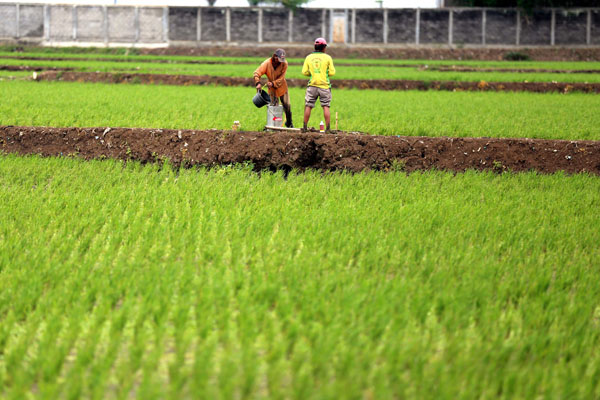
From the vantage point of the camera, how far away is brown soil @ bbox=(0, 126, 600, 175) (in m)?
6.25

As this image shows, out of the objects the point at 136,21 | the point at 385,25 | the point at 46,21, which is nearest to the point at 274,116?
the point at 385,25

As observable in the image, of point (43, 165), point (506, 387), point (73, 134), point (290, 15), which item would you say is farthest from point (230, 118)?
point (290, 15)

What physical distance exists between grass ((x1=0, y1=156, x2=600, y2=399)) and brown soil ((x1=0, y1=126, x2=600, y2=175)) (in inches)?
50.0

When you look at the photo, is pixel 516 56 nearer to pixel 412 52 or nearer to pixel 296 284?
pixel 412 52

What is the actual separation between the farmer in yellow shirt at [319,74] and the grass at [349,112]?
0.74 m

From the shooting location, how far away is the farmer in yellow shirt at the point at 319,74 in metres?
6.75

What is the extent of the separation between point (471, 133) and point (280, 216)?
3.72 metres

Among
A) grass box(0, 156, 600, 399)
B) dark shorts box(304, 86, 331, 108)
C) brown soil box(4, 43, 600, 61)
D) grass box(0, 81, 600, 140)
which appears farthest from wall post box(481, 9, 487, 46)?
grass box(0, 156, 600, 399)

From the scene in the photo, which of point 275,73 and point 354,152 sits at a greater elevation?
point 275,73

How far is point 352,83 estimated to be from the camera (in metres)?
15.6

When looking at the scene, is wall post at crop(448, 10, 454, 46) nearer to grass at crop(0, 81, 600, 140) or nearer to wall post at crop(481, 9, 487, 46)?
wall post at crop(481, 9, 487, 46)

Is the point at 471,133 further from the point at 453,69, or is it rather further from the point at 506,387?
the point at 453,69

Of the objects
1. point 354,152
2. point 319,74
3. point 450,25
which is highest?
point 450,25

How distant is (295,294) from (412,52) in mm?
29850
